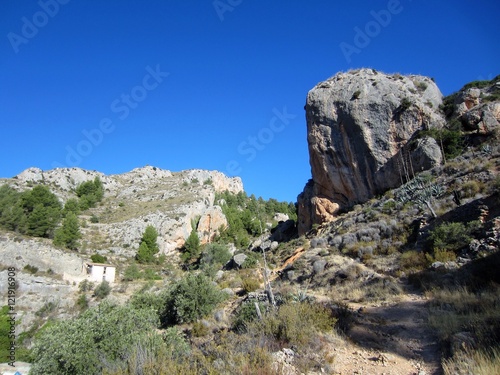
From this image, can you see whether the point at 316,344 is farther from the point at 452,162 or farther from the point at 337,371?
the point at 452,162

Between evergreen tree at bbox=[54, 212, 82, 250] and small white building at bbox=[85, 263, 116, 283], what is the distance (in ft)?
26.1

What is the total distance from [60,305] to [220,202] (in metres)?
49.8

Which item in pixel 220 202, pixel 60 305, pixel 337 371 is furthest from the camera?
pixel 220 202

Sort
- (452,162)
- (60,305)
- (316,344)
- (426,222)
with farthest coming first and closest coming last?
1. (60,305)
2. (452,162)
3. (426,222)
4. (316,344)

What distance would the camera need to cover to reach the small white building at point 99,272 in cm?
3359

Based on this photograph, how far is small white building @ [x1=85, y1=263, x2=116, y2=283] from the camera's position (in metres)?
33.6

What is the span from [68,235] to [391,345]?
44289mm

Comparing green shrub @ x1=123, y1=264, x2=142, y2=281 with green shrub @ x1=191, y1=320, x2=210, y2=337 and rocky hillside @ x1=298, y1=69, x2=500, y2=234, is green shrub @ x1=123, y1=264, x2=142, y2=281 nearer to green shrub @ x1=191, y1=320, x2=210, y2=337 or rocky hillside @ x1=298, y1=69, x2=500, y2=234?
rocky hillside @ x1=298, y1=69, x2=500, y2=234

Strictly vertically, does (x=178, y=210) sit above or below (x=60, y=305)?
above

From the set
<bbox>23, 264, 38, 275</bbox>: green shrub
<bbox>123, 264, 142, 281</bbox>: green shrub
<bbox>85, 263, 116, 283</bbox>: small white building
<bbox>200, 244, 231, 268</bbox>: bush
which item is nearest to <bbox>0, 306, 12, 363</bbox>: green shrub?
<bbox>23, 264, 38, 275</bbox>: green shrub

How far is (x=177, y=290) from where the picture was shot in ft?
47.2

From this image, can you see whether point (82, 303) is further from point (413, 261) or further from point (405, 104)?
point (405, 104)

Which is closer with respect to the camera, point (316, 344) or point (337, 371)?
point (337, 371)

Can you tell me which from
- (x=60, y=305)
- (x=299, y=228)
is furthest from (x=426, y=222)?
(x=60, y=305)
